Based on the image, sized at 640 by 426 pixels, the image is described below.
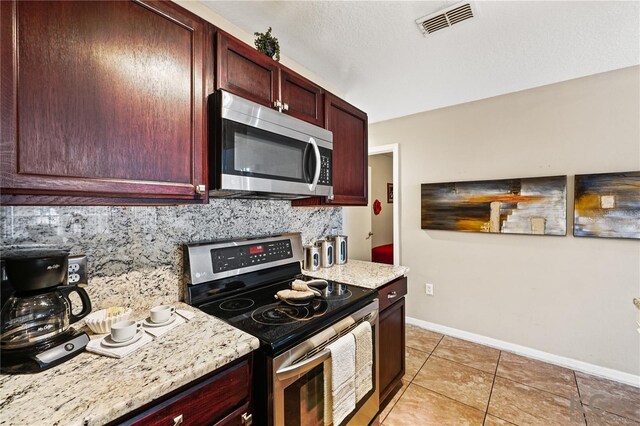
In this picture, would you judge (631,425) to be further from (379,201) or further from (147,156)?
(379,201)

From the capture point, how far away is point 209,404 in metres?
0.85

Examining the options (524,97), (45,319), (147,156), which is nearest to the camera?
(45,319)

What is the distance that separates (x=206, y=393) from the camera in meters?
0.84

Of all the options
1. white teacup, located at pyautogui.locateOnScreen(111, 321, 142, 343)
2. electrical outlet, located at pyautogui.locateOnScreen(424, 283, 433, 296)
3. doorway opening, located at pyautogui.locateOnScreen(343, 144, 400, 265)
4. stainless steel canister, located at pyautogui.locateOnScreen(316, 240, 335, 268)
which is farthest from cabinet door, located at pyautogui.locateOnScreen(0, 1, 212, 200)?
doorway opening, located at pyautogui.locateOnScreen(343, 144, 400, 265)

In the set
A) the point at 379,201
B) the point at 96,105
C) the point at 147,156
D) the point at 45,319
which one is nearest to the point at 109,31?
the point at 96,105

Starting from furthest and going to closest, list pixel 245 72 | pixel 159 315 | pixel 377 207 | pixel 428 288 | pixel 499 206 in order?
pixel 377 207
pixel 428 288
pixel 499 206
pixel 245 72
pixel 159 315

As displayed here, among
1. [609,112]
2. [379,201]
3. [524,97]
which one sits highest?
[524,97]

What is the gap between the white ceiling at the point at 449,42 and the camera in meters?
1.51

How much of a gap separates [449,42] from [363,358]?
79.9 inches

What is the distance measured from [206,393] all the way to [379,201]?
181 inches

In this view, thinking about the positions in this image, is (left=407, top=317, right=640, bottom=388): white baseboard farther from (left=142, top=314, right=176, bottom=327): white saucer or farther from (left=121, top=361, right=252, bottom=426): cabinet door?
(left=142, top=314, right=176, bottom=327): white saucer

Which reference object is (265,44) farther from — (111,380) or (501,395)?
(501,395)

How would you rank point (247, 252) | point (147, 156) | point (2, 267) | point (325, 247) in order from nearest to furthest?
point (2, 267)
point (147, 156)
point (247, 252)
point (325, 247)

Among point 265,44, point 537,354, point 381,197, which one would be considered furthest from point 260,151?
point 381,197
